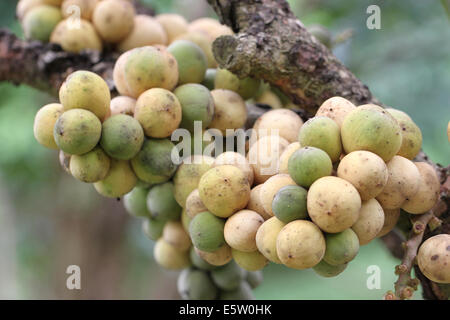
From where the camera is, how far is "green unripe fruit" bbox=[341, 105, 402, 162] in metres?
1.30

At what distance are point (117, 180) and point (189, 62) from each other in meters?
0.49

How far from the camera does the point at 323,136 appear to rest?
131cm

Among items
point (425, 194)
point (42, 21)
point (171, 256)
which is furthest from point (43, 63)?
point (425, 194)

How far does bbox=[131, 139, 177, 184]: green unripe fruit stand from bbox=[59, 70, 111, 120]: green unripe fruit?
0.19 metres

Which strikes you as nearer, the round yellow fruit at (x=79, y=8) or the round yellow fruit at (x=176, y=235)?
the round yellow fruit at (x=176, y=235)

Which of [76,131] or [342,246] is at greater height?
[76,131]

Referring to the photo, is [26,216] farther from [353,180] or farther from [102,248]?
[353,180]

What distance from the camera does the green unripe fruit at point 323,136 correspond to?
1.31 meters

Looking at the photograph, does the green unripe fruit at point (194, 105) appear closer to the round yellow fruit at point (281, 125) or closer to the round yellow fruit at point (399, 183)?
the round yellow fruit at point (281, 125)

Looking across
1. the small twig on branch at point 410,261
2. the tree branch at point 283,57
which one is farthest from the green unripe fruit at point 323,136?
the tree branch at point 283,57

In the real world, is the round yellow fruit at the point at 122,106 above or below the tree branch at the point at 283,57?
below

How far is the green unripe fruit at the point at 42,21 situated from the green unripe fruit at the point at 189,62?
785mm

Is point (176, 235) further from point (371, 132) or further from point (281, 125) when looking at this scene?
point (371, 132)
